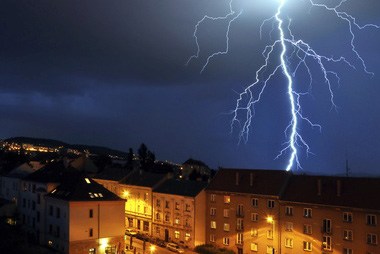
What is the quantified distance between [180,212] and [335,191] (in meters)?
18.4

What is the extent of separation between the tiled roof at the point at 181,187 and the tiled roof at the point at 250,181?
→ 1631mm

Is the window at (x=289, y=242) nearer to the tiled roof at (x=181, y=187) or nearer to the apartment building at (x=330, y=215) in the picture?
the apartment building at (x=330, y=215)

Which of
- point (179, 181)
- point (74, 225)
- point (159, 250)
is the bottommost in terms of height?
point (159, 250)

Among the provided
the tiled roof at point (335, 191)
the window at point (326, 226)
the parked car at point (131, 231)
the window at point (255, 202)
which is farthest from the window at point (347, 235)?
the parked car at point (131, 231)

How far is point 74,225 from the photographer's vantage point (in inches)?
1786

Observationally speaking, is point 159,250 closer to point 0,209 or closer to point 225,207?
point 225,207

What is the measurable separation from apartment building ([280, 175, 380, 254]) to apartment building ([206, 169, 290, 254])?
1.22m

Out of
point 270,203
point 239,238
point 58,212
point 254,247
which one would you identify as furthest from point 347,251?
point 58,212

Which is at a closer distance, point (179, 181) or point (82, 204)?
point (82, 204)

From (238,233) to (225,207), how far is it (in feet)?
10.3

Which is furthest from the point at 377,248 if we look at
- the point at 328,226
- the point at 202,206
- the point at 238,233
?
the point at 202,206

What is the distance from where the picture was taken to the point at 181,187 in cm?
5469

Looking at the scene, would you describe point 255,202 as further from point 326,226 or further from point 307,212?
point 326,226

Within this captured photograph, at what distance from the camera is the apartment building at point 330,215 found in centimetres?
3862
